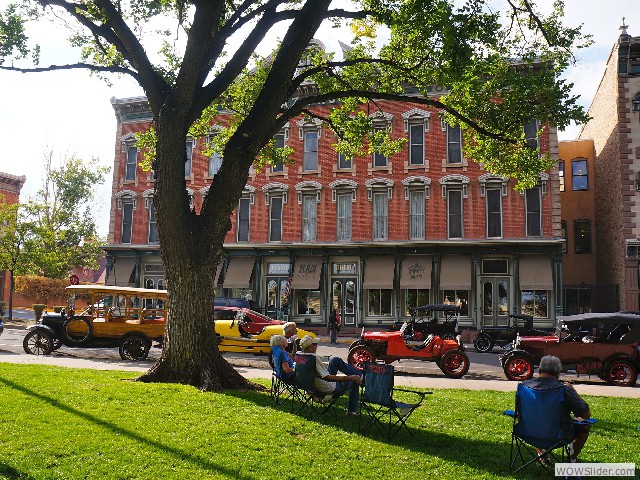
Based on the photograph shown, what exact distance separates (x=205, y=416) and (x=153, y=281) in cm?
2865

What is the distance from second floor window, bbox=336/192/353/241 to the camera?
32406mm

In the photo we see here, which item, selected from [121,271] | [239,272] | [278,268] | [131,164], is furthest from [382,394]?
[131,164]

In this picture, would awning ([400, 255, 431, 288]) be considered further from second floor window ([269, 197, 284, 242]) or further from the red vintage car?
the red vintage car

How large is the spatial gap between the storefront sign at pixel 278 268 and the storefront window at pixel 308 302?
145 centimetres

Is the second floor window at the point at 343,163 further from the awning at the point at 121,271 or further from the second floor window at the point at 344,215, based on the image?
the awning at the point at 121,271

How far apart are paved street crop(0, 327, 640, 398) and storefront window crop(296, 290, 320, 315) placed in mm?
10425

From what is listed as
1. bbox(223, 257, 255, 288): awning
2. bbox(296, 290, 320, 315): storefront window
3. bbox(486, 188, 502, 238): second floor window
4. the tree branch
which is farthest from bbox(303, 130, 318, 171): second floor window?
the tree branch

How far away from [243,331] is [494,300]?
15.4m

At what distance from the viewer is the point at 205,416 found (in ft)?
27.8

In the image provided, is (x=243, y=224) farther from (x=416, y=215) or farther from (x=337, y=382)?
(x=337, y=382)

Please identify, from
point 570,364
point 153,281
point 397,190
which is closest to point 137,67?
point 570,364

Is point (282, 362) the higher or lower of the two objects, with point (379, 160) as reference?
lower

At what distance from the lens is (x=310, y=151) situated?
33938 millimetres

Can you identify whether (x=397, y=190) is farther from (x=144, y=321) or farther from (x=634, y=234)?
(x=144, y=321)
